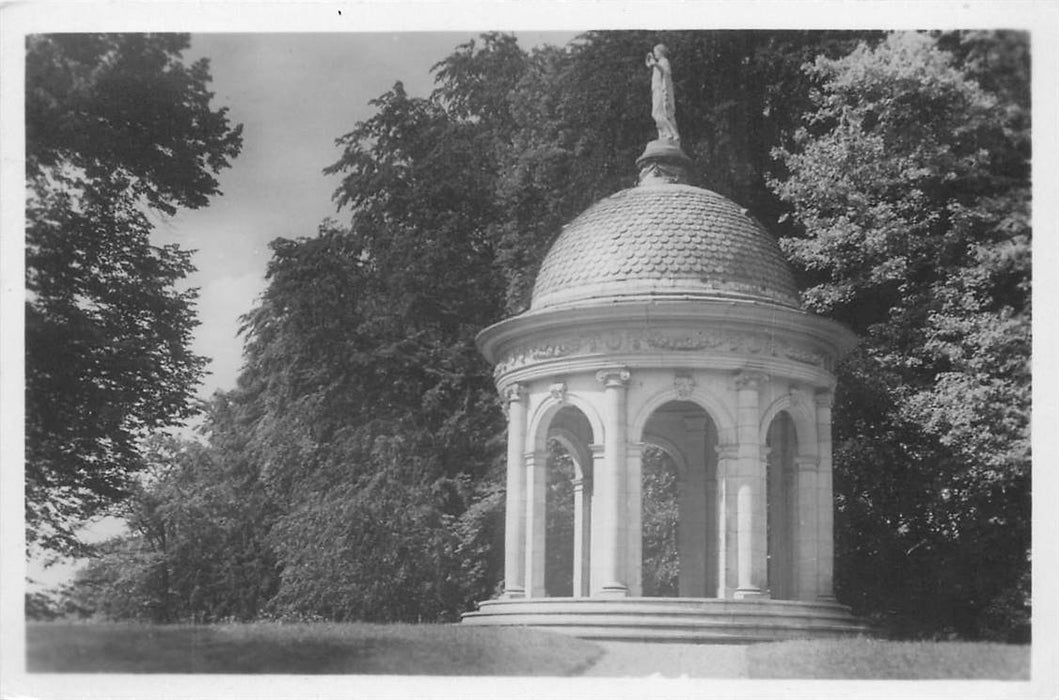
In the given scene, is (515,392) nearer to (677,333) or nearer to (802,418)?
(677,333)

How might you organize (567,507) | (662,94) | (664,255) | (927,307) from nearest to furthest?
(664,255) < (662,94) < (927,307) < (567,507)

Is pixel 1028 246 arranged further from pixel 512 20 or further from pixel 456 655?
pixel 456 655

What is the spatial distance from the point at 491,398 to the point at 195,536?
8.85m

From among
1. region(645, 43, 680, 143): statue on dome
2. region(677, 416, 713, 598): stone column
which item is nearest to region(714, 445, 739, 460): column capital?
region(677, 416, 713, 598): stone column

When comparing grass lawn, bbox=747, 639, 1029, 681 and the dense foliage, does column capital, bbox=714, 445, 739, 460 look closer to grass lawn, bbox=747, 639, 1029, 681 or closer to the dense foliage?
grass lawn, bbox=747, 639, 1029, 681

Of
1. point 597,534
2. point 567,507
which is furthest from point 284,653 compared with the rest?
point 567,507

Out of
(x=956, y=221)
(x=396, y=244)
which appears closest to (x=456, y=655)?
(x=956, y=221)

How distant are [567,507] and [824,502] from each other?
35.3ft

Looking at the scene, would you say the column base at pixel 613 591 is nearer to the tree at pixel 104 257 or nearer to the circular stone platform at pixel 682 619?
the circular stone platform at pixel 682 619

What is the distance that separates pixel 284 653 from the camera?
19.8 meters

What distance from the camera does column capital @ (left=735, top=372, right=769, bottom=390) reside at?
944 inches

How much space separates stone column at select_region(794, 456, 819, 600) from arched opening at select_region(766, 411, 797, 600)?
0.77ft

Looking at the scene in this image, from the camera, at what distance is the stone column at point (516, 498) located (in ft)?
83.4

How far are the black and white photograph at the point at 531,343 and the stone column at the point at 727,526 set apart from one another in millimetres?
61
